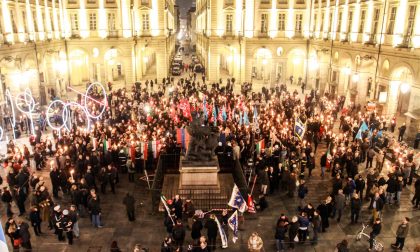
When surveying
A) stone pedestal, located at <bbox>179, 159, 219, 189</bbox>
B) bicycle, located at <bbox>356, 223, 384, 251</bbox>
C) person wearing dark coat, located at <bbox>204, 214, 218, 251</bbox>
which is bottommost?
bicycle, located at <bbox>356, 223, 384, 251</bbox>

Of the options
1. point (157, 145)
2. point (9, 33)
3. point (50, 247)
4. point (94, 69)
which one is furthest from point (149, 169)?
point (94, 69)

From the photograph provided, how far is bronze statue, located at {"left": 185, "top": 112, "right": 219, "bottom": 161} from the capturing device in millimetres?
16031

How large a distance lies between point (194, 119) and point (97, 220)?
5832 millimetres

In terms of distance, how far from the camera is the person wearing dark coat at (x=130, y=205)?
14.4 metres

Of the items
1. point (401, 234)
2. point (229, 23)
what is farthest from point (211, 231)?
point (229, 23)

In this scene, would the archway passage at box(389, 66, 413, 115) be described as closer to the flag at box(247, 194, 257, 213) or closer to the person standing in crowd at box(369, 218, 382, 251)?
the person standing in crowd at box(369, 218, 382, 251)

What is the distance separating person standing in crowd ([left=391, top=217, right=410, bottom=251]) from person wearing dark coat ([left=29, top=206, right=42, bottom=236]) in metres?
13.1

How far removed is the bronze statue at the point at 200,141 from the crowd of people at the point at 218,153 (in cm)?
56

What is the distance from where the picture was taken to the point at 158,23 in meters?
48.0

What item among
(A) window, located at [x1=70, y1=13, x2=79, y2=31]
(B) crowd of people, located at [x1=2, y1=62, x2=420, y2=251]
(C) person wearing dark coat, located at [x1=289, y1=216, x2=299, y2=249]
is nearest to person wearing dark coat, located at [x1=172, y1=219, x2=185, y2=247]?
(B) crowd of people, located at [x1=2, y1=62, x2=420, y2=251]

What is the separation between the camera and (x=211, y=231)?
12.8 meters

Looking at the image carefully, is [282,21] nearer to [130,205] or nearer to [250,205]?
[250,205]

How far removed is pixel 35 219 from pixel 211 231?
6.58 meters

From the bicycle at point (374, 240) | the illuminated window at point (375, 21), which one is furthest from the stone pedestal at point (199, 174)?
the illuminated window at point (375, 21)
